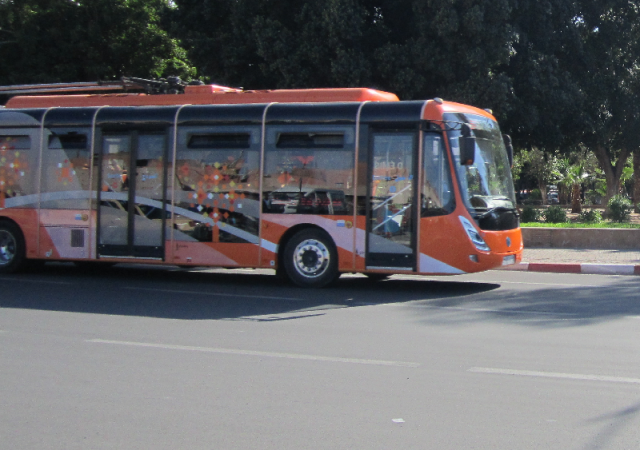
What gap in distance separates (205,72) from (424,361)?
64.2ft

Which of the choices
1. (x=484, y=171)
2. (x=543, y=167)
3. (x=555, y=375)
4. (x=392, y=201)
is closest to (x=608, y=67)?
(x=484, y=171)


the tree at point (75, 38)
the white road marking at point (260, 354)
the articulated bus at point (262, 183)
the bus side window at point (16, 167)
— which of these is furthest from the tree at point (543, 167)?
the white road marking at point (260, 354)

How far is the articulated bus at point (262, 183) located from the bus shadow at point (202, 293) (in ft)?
1.46

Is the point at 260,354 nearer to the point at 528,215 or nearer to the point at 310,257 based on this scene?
the point at 310,257

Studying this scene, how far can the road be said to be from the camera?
4.95m

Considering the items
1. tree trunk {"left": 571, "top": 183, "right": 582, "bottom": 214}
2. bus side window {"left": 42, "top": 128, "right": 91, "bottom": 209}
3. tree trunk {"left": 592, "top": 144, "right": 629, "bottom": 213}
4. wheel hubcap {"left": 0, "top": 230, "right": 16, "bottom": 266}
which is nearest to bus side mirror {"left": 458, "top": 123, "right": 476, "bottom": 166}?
bus side window {"left": 42, "top": 128, "right": 91, "bottom": 209}

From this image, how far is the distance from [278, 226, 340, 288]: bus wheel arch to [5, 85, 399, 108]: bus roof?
7.01ft

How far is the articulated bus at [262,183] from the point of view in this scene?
1171 cm

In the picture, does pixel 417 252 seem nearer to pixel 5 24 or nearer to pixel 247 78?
pixel 247 78

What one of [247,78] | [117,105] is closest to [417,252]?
[117,105]

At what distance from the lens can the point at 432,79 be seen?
23.2 m

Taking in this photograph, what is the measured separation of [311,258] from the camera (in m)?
12.4

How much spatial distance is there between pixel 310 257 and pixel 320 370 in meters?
5.76

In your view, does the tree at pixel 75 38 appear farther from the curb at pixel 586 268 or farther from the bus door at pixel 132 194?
the curb at pixel 586 268
